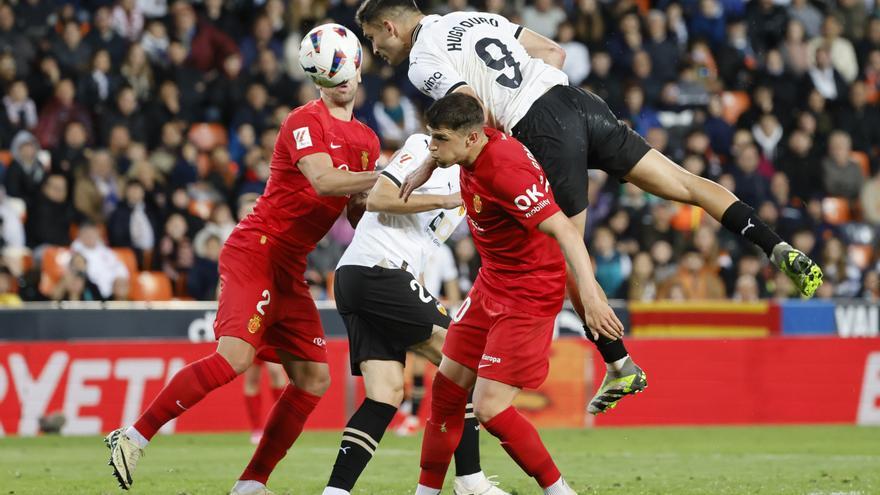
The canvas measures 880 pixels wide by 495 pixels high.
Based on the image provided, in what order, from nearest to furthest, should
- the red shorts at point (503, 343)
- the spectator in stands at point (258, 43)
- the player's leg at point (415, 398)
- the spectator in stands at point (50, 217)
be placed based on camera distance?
the red shorts at point (503, 343), the player's leg at point (415, 398), the spectator in stands at point (50, 217), the spectator in stands at point (258, 43)

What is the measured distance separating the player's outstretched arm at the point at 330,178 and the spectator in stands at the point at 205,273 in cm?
890

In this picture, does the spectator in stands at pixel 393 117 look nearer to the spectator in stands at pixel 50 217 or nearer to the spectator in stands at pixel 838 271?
the spectator in stands at pixel 50 217

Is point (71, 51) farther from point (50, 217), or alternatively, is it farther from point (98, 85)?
point (50, 217)

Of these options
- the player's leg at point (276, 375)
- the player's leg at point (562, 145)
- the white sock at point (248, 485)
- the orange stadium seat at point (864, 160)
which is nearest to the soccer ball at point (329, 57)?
the player's leg at point (562, 145)

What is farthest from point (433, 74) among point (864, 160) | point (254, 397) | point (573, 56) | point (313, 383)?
point (864, 160)

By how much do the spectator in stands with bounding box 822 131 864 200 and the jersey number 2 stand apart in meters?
14.6

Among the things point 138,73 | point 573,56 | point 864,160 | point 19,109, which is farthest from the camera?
point 864,160

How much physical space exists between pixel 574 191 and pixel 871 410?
29.4ft

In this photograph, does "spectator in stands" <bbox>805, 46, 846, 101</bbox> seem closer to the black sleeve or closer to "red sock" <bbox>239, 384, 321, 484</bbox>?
the black sleeve

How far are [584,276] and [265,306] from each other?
2.37 m

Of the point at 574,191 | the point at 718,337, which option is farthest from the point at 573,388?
the point at 574,191

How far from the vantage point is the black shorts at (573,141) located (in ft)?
26.6

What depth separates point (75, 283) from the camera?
53.6 ft

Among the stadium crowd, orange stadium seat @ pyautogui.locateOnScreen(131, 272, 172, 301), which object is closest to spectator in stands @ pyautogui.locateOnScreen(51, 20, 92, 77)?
the stadium crowd
